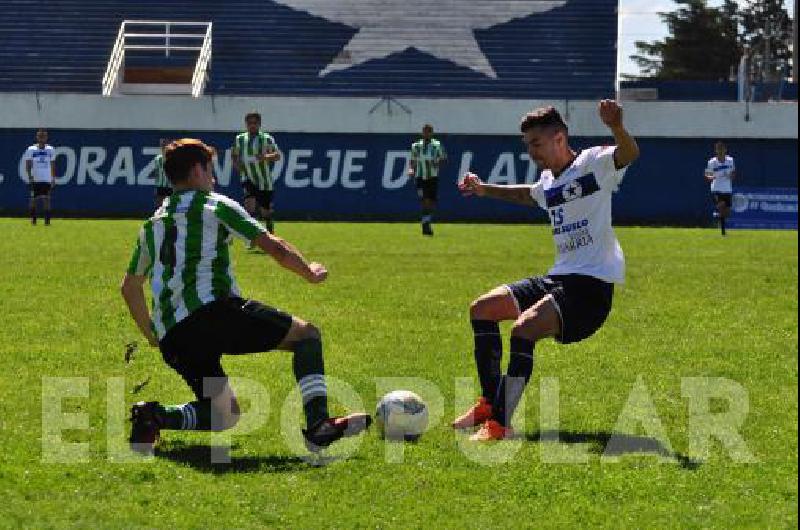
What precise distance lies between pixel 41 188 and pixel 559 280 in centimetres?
2419

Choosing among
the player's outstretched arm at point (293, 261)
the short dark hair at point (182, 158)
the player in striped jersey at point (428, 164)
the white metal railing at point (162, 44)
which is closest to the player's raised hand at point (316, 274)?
the player's outstretched arm at point (293, 261)

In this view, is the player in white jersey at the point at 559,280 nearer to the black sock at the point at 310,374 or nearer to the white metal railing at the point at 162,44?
the black sock at the point at 310,374

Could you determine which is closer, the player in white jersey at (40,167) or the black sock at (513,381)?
the black sock at (513,381)

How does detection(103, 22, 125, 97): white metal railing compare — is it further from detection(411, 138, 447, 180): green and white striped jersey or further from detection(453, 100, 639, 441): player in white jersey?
detection(453, 100, 639, 441): player in white jersey

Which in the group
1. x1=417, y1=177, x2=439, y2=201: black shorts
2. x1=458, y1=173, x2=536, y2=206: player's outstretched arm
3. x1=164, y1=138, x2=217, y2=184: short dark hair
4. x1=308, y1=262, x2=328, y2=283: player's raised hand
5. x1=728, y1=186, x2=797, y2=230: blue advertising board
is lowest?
x1=728, y1=186, x2=797, y2=230: blue advertising board

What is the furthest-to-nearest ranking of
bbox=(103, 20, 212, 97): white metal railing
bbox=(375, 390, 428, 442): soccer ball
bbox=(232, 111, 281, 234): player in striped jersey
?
bbox=(103, 20, 212, 97): white metal railing, bbox=(232, 111, 281, 234): player in striped jersey, bbox=(375, 390, 428, 442): soccer ball

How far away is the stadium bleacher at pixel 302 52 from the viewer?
136 ft

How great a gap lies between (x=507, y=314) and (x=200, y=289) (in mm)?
1847

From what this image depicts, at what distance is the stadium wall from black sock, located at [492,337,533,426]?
2990cm

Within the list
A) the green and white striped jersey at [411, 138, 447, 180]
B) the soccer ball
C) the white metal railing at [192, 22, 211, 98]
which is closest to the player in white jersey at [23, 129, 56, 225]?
the green and white striped jersey at [411, 138, 447, 180]

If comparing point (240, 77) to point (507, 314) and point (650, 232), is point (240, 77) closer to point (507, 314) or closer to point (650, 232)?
point (650, 232)

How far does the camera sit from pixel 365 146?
124 feet

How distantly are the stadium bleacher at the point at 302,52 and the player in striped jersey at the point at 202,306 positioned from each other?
112ft

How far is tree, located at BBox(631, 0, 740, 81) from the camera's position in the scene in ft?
253
